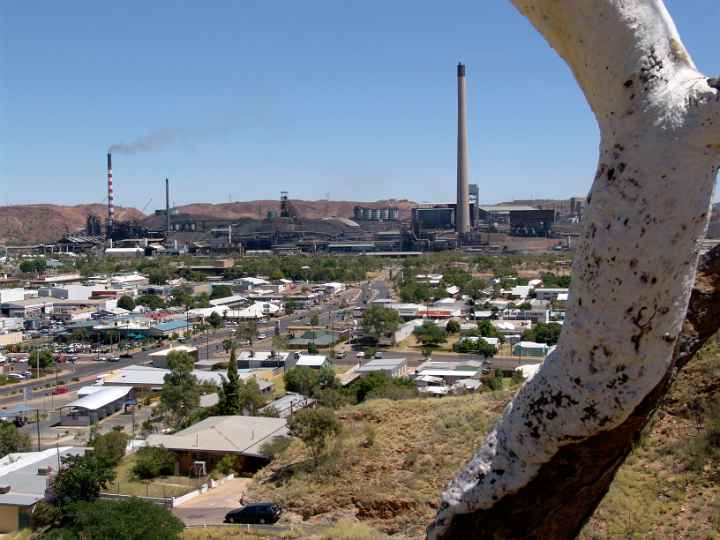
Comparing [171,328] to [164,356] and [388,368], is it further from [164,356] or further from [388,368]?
[388,368]

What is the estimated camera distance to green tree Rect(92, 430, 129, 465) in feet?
42.0

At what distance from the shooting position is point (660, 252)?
2.15 m

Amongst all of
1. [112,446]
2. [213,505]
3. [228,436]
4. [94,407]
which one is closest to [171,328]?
[94,407]

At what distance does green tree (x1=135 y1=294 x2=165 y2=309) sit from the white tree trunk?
130 ft

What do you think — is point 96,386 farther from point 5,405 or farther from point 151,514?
point 151,514

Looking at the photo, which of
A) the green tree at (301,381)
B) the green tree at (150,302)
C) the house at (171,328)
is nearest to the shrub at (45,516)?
the green tree at (301,381)

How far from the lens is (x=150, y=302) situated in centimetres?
4066

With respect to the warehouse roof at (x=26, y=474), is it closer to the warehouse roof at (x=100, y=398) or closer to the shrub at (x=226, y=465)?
the shrub at (x=226, y=465)

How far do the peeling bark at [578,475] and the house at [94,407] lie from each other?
17.7 m

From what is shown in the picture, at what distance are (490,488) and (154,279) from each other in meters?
53.1

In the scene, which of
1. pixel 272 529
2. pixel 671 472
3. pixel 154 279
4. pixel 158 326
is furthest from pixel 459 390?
pixel 154 279

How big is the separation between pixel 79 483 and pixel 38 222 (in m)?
120

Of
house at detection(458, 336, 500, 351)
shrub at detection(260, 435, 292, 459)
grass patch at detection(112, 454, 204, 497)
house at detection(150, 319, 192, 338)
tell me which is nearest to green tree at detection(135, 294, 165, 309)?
house at detection(150, 319, 192, 338)

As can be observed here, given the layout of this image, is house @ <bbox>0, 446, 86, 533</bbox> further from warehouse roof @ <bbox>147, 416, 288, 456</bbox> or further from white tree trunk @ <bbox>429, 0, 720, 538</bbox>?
white tree trunk @ <bbox>429, 0, 720, 538</bbox>
